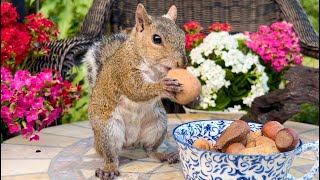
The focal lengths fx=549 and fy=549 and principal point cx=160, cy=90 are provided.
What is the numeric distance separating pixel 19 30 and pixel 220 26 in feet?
3.71

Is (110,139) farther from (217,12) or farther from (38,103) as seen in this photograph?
(217,12)

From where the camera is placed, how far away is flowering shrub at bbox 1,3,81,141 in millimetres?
2230

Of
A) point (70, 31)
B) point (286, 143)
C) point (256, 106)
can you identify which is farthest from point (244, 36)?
point (286, 143)

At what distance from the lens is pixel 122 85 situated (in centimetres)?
197

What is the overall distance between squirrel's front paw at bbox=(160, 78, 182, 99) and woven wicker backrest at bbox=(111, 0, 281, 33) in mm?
1531

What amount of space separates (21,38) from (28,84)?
40cm

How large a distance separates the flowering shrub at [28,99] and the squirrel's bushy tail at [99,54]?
0.17 metres

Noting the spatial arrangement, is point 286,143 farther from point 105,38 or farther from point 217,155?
point 105,38

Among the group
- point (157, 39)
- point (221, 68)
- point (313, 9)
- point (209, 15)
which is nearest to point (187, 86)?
point (157, 39)

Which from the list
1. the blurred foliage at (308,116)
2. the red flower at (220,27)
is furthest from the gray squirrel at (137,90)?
the blurred foliage at (308,116)

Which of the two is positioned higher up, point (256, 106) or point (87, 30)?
point (87, 30)

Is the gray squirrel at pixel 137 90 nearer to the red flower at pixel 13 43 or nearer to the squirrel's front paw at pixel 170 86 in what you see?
the squirrel's front paw at pixel 170 86

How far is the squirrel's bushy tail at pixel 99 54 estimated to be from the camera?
7.34 ft

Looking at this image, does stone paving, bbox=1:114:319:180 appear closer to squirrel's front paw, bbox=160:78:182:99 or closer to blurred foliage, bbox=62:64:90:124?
squirrel's front paw, bbox=160:78:182:99
